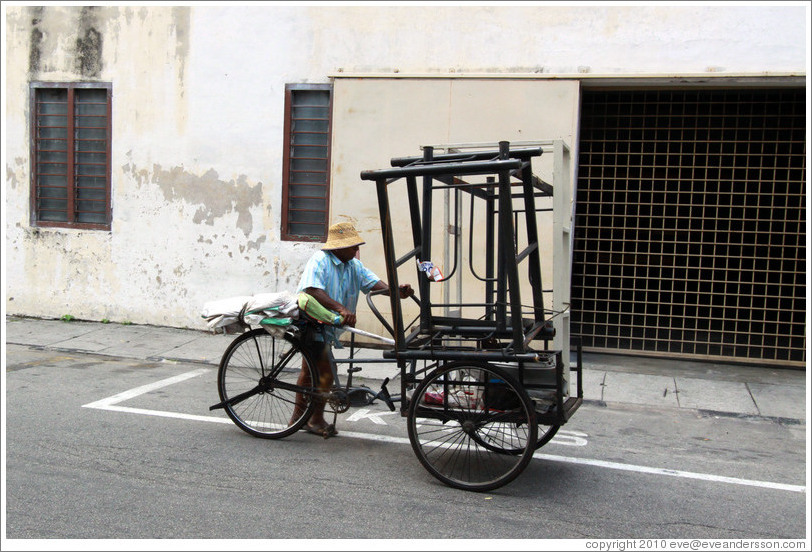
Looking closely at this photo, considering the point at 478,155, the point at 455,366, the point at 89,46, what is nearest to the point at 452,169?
the point at 478,155

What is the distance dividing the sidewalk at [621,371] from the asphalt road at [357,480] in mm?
629

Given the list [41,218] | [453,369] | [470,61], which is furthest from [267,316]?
[41,218]

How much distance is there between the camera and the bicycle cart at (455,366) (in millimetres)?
4543

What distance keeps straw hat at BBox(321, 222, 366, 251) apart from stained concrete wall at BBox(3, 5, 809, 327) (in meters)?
4.04

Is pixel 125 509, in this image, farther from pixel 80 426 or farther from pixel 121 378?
pixel 121 378

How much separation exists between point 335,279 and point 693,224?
5439 millimetres

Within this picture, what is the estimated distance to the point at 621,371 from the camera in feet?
28.2

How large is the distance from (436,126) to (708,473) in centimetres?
549

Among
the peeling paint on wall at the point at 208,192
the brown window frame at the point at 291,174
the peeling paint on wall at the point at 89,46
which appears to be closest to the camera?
the brown window frame at the point at 291,174

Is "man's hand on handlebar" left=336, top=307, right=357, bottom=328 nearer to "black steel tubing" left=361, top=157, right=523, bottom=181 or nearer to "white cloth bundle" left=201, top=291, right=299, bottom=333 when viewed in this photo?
"white cloth bundle" left=201, top=291, right=299, bottom=333

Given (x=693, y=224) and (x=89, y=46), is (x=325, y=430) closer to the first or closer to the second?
(x=693, y=224)

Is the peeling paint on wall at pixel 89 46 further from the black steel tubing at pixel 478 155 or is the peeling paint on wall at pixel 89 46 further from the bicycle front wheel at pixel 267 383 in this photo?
the black steel tubing at pixel 478 155

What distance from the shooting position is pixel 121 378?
25.2 ft

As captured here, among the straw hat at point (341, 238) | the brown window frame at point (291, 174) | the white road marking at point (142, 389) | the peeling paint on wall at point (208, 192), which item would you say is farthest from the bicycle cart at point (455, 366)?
the peeling paint on wall at point (208, 192)
